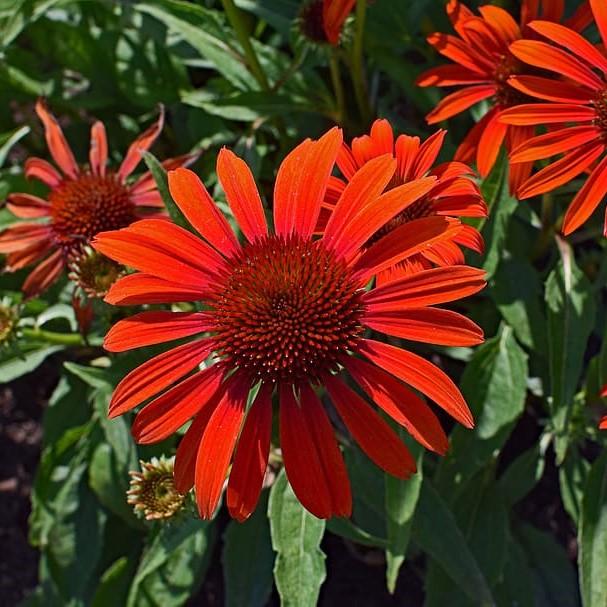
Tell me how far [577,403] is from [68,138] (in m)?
1.60

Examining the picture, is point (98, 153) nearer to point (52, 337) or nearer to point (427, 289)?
point (52, 337)

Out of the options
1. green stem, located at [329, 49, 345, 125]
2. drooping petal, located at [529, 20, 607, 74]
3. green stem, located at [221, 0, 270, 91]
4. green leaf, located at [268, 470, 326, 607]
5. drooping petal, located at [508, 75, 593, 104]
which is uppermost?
green stem, located at [221, 0, 270, 91]

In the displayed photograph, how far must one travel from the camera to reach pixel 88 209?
167cm

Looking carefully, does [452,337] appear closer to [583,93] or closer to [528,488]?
[583,93]

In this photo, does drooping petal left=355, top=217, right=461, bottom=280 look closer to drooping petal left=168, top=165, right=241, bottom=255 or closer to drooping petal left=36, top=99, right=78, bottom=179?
drooping petal left=168, top=165, right=241, bottom=255

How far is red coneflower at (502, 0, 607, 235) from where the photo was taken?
52.9 inches

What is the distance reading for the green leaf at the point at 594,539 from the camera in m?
1.65

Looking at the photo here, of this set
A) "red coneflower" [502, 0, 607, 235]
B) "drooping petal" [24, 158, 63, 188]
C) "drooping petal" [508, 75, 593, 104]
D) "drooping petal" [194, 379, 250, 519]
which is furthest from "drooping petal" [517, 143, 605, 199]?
"drooping petal" [24, 158, 63, 188]

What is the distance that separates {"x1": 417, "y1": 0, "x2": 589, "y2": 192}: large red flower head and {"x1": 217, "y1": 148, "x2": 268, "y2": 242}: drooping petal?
1.49 ft

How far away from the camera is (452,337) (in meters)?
1.16

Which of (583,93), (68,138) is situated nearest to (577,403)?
(583,93)

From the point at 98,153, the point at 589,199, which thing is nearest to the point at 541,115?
the point at 589,199

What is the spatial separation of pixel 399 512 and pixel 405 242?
0.55 metres

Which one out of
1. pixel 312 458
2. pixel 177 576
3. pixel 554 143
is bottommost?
pixel 177 576
